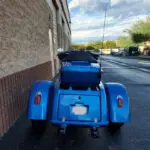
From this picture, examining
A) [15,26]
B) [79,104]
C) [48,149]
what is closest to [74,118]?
[79,104]

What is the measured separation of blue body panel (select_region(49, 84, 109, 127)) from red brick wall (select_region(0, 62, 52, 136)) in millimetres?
949

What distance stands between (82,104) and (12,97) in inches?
64.4

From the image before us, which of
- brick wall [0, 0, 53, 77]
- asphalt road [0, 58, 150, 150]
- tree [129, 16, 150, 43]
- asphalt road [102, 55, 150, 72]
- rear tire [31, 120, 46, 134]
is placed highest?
tree [129, 16, 150, 43]

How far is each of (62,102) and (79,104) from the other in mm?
289

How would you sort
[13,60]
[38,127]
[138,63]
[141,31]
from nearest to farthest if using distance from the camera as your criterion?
1. [38,127]
2. [13,60]
3. [138,63]
4. [141,31]

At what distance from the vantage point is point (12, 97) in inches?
184

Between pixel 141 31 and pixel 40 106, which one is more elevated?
pixel 141 31

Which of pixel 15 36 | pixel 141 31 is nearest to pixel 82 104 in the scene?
pixel 15 36

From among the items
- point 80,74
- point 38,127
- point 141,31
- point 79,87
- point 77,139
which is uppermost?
point 141,31

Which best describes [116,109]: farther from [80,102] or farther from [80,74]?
[80,74]

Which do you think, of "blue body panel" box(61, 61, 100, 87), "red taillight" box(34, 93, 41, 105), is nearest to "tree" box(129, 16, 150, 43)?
"blue body panel" box(61, 61, 100, 87)

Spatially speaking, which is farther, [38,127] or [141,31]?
[141,31]

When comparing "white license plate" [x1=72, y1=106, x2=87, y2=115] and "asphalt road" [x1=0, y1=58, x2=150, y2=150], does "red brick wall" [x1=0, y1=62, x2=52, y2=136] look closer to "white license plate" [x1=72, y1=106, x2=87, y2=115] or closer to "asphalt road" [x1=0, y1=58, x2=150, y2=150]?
"asphalt road" [x1=0, y1=58, x2=150, y2=150]

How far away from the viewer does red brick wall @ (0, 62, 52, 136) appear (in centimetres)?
412
